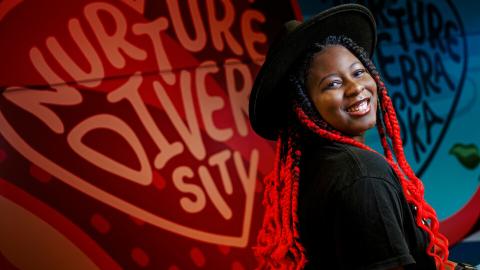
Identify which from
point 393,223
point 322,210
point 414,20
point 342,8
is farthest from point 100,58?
point 414,20

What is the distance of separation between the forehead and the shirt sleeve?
1.06 ft

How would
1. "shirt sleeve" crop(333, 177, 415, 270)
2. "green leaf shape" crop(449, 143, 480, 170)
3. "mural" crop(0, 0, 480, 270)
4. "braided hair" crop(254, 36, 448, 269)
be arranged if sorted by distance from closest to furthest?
"shirt sleeve" crop(333, 177, 415, 270) → "braided hair" crop(254, 36, 448, 269) → "mural" crop(0, 0, 480, 270) → "green leaf shape" crop(449, 143, 480, 170)

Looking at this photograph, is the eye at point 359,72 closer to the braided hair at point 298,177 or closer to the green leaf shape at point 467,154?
the braided hair at point 298,177

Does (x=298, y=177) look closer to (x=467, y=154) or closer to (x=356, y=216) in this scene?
(x=356, y=216)

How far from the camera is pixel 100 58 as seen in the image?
6.21 ft

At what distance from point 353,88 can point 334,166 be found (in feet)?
0.78

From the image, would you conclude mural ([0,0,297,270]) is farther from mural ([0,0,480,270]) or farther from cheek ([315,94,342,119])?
cheek ([315,94,342,119])

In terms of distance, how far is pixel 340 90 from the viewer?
3.50ft

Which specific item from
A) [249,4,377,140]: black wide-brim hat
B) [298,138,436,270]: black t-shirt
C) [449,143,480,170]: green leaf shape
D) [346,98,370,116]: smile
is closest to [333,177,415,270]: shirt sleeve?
[298,138,436,270]: black t-shirt

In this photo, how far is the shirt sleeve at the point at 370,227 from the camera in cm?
83

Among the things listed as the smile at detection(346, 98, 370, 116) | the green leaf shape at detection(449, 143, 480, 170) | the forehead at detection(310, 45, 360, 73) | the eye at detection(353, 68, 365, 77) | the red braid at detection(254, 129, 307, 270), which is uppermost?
the forehead at detection(310, 45, 360, 73)

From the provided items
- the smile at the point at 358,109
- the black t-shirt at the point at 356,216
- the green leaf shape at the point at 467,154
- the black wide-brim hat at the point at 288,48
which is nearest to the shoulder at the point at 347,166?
the black t-shirt at the point at 356,216

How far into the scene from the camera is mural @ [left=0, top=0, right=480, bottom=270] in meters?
1.76

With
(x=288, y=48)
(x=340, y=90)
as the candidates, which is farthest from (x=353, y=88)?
(x=288, y=48)
